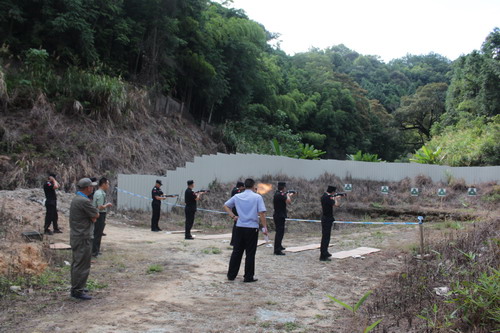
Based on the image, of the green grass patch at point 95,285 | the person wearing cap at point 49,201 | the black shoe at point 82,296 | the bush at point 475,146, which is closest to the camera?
the black shoe at point 82,296

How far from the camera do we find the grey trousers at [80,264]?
19.9ft

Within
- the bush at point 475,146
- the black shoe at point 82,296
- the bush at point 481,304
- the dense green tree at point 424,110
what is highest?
the dense green tree at point 424,110

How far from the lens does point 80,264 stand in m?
6.14

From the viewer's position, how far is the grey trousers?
19.9 ft

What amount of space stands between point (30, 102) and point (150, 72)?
744 cm

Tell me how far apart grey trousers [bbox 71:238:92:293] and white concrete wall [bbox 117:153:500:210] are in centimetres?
989

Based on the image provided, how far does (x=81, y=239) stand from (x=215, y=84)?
69.2 ft

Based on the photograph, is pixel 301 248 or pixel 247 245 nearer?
pixel 247 245

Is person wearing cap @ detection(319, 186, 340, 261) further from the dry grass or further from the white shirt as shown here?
the dry grass

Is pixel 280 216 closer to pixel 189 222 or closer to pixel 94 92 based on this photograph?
pixel 189 222

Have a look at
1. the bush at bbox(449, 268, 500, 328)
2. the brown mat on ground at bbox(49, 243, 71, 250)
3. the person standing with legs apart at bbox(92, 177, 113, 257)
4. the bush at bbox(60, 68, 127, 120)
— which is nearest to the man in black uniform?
the person standing with legs apart at bbox(92, 177, 113, 257)

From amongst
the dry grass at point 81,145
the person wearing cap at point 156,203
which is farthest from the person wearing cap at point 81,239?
the dry grass at point 81,145

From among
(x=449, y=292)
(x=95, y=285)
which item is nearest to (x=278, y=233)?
(x=95, y=285)

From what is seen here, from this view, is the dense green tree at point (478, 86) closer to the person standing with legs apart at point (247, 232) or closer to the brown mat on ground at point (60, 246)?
the person standing with legs apart at point (247, 232)
